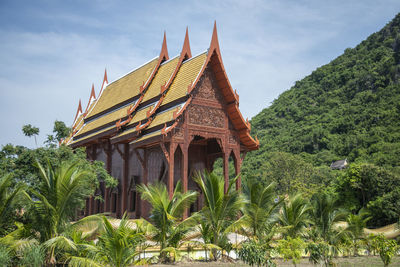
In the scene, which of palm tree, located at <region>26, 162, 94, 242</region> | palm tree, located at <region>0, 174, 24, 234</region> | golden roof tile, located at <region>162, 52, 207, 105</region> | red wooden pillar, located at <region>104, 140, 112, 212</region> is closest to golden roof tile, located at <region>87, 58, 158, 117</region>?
red wooden pillar, located at <region>104, 140, 112, 212</region>

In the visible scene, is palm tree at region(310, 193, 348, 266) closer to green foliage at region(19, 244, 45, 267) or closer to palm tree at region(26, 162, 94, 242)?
palm tree at region(26, 162, 94, 242)

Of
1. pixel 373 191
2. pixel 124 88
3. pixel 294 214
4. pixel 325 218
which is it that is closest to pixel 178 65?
pixel 124 88

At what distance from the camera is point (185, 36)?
20594mm

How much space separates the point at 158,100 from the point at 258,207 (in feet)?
27.2

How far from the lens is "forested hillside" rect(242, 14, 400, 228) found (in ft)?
121

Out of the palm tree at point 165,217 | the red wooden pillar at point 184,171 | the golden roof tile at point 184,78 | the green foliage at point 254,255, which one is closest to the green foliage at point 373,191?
the red wooden pillar at point 184,171

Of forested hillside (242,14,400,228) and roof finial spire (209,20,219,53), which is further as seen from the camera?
forested hillside (242,14,400,228)

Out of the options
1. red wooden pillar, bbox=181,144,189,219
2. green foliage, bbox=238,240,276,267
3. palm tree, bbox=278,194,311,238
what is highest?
red wooden pillar, bbox=181,144,189,219

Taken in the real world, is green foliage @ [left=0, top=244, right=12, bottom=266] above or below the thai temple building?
below

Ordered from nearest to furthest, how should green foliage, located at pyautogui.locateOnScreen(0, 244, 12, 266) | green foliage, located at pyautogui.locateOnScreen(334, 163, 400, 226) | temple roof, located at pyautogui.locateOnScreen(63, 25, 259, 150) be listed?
green foliage, located at pyautogui.locateOnScreen(0, 244, 12, 266), temple roof, located at pyautogui.locateOnScreen(63, 25, 259, 150), green foliage, located at pyautogui.locateOnScreen(334, 163, 400, 226)

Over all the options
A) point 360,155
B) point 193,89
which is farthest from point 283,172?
point 193,89

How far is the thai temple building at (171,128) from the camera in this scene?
58.0ft

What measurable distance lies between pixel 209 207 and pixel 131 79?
13523mm

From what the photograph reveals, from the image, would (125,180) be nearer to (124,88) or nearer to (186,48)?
(124,88)
